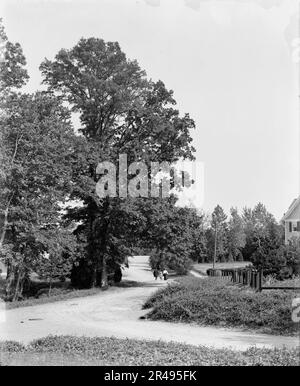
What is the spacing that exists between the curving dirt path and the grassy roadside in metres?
0.62

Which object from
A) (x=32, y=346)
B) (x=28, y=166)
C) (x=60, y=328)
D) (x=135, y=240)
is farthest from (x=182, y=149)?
(x=32, y=346)

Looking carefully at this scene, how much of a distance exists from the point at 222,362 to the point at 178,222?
83.4 feet

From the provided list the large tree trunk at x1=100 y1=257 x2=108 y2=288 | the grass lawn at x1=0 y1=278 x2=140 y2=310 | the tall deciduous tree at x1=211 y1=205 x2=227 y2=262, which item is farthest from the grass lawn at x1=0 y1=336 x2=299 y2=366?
the tall deciduous tree at x1=211 y1=205 x2=227 y2=262

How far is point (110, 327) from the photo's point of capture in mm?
17672

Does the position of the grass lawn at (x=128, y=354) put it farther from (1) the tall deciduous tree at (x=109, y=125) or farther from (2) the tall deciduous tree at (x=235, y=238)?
(2) the tall deciduous tree at (x=235, y=238)

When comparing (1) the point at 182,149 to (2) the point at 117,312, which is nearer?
(2) the point at 117,312

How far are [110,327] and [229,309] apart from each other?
3.76 m

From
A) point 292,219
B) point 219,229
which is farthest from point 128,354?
point 219,229

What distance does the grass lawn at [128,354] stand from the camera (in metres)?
10.3

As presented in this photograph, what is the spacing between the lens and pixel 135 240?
3622 centimetres

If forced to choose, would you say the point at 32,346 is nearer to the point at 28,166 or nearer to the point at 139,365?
the point at 139,365

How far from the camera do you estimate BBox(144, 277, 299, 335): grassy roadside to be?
16.8 m

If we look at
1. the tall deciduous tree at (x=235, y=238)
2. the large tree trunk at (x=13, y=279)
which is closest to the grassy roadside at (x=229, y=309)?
the large tree trunk at (x=13, y=279)

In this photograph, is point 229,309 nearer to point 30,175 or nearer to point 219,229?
point 30,175
